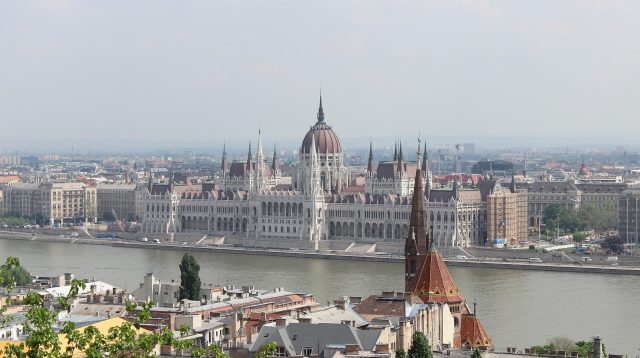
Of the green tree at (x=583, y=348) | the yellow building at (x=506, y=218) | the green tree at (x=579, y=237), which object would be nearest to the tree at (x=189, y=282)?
the green tree at (x=583, y=348)

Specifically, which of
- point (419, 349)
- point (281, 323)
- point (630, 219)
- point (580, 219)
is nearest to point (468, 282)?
point (630, 219)

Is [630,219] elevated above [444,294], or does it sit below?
below

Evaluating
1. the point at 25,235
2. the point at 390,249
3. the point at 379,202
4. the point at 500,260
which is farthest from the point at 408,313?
the point at 25,235

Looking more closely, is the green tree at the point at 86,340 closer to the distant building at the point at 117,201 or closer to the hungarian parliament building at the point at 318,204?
the hungarian parliament building at the point at 318,204

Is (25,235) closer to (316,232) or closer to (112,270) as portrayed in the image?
(316,232)

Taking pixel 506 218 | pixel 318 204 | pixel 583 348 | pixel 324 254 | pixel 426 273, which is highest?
pixel 426 273

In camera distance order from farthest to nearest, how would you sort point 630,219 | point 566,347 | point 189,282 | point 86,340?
point 630,219 → point 189,282 → point 566,347 → point 86,340

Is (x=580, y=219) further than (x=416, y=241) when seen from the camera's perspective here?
Yes

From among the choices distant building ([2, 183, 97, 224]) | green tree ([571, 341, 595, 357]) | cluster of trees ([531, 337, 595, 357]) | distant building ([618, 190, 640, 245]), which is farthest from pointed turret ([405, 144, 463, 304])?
distant building ([2, 183, 97, 224])

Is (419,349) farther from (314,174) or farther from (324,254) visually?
(314,174)
